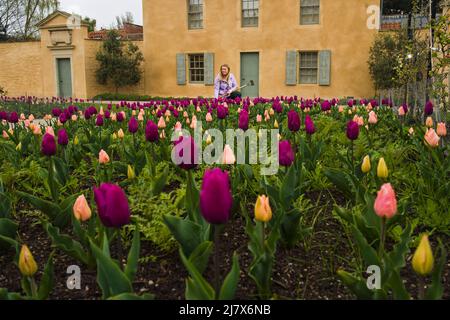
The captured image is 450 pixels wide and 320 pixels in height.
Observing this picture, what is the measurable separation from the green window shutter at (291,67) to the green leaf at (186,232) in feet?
57.6

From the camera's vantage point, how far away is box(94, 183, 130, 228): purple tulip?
148 centimetres

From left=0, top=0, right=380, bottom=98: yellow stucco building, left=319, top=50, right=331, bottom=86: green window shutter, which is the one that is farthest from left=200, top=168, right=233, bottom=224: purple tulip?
left=319, top=50, right=331, bottom=86: green window shutter

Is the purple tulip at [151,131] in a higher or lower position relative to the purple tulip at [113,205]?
higher

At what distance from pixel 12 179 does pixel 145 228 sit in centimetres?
152

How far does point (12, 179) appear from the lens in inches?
125

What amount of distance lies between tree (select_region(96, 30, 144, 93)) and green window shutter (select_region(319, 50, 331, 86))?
26.9 ft

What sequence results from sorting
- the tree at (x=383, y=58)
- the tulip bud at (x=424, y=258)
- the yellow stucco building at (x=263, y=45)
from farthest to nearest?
the yellow stucco building at (x=263, y=45)
the tree at (x=383, y=58)
the tulip bud at (x=424, y=258)

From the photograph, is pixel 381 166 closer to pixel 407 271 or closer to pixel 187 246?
pixel 407 271

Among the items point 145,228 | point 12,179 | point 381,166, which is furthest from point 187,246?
point 12,179

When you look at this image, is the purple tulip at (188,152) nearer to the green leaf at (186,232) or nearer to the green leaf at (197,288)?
the green leaf at (186,232)

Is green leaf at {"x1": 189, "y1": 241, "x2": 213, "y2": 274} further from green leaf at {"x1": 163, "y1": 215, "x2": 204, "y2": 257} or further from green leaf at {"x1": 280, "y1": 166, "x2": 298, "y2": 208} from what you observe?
green leaf at {"x1": 280, "y1": 166, "x2": 298, "y2": 208}

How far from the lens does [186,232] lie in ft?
5.92

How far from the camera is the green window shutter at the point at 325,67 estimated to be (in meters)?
18.1

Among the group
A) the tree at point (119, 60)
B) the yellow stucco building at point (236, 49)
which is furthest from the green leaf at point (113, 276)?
the tree at point (119, 60)
